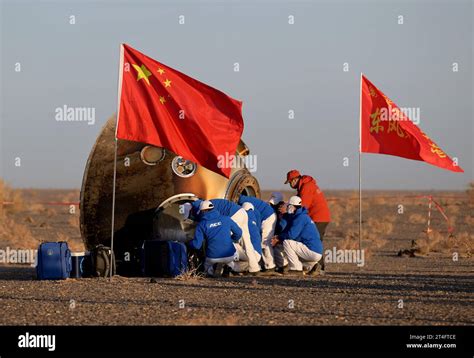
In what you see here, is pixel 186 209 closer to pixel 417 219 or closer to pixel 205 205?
pixel 205 205

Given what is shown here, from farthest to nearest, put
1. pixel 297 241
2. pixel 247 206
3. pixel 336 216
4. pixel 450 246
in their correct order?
pixel 336 216 < pixel 450 246 < pixel 247 206 < pixel 297 241

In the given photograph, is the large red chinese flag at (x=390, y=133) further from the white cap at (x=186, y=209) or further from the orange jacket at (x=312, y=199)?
the white cap at (x=186, y=209)

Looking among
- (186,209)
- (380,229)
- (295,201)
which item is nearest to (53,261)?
(186,209)

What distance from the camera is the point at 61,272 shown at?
17.5m

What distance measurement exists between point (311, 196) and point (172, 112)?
10.3ft

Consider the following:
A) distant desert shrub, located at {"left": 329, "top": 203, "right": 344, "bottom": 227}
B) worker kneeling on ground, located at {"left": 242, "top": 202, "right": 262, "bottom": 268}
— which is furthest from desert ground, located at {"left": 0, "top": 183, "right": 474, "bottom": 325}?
distant desert shrub, located at {"left": 329, "top": 203, "right": 344, "bottom": 227}

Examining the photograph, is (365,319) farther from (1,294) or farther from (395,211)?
(395,211)

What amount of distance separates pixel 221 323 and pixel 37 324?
2.09 m

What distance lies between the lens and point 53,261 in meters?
17.4

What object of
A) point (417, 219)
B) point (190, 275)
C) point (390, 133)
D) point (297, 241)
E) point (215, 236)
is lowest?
point (190, 275)

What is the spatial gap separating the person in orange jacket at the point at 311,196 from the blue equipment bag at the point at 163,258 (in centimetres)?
266

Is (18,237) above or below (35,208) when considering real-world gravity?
below

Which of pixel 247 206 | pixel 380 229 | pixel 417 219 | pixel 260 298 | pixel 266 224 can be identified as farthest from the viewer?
pixel 417 219

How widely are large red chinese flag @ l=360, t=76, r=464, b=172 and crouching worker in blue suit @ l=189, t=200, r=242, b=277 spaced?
5.33m
